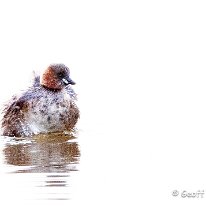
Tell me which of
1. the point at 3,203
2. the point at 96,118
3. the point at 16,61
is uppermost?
the point at 16,61

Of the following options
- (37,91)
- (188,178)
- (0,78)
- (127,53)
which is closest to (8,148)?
(37,91)

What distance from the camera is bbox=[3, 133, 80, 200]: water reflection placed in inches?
256

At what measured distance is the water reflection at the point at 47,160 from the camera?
6512 mm

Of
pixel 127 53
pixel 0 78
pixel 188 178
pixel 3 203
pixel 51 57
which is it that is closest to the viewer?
pixel 3 203

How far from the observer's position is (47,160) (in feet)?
25.5

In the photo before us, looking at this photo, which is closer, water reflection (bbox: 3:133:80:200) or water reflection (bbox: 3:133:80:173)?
water reflection (bbox: 3:133:80:200)

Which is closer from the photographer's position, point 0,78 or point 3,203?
point 3,203

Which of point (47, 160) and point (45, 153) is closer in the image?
point (47, 160)

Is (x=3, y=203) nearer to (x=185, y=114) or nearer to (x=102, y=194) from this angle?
(x=102, y=194)

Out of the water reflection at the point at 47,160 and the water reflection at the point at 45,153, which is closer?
the water reflection at the point at 47,160

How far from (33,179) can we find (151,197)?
3.17 feet

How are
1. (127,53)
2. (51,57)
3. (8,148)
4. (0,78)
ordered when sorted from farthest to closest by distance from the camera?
(127,53)
(51,57)
(0,78)
(8,148)

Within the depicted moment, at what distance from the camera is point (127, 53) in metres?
17.0

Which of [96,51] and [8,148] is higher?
[96,51]
